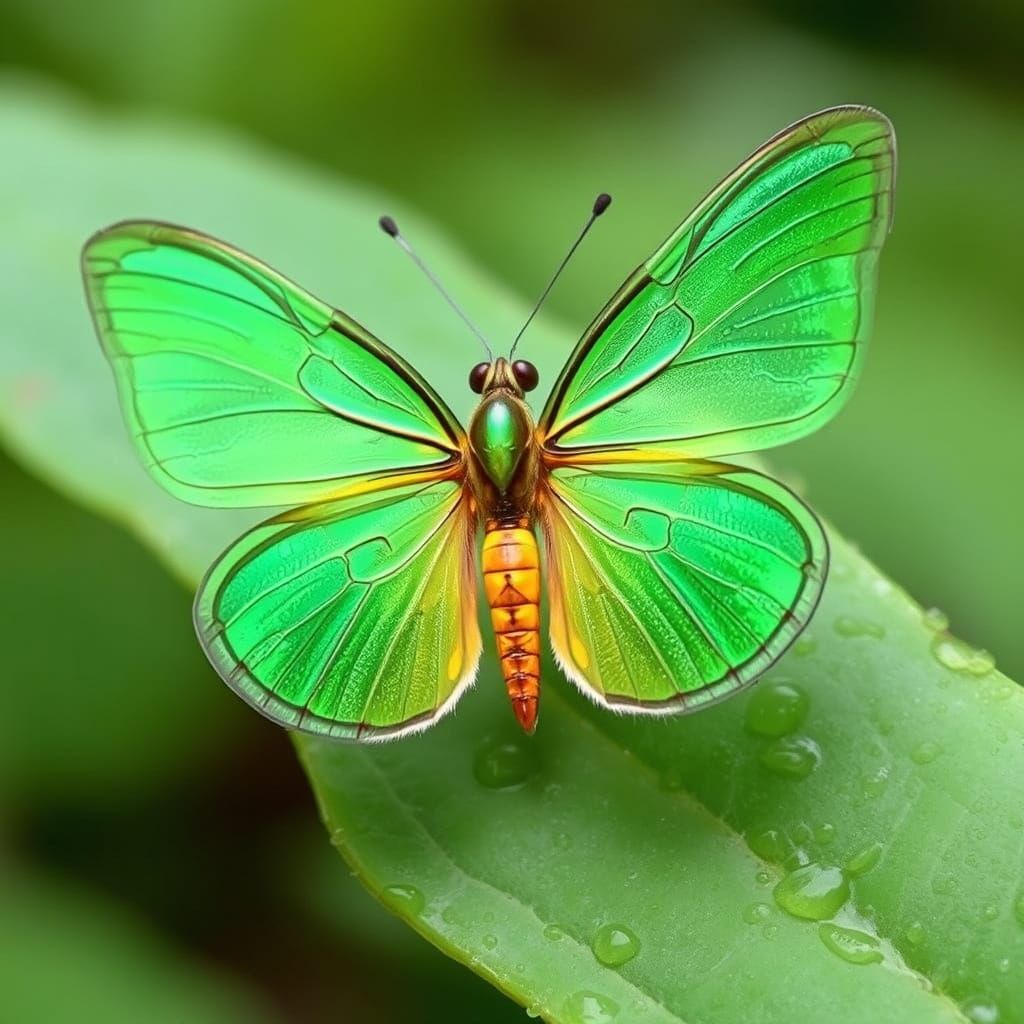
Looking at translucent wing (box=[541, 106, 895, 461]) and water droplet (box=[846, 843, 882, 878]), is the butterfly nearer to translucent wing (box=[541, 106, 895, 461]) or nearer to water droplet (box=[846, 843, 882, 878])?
translucent wing (box=[541, 106, 895, 461])

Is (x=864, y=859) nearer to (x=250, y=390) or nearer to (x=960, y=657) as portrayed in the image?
(x=960, y=657)

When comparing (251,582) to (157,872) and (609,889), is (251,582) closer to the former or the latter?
(609,889)

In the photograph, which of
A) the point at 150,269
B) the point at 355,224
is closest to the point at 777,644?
the point at 150,269

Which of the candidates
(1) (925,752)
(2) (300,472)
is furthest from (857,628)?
(2) (300,472)

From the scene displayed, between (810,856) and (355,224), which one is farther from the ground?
(355,224)

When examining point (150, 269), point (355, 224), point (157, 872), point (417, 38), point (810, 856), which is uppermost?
point (417, 38)

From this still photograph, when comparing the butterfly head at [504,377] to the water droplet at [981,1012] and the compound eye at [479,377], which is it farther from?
the water droplet at [981,1012]
